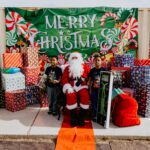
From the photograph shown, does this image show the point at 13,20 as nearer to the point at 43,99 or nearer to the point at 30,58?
the point at 30,58

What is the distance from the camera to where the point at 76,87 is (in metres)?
6.02

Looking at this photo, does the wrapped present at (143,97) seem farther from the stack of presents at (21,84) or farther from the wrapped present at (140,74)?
the stack of presents at (21,84)

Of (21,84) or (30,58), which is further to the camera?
(30,58)

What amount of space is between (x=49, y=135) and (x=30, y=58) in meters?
2.99

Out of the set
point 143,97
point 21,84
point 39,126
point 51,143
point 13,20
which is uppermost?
point 13,20

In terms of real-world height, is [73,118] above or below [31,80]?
below

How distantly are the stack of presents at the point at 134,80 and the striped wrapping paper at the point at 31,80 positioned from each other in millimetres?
2165

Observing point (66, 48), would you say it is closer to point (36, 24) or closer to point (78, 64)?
point (36, 24)

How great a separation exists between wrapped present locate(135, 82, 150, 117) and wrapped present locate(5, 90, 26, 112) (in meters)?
2.86

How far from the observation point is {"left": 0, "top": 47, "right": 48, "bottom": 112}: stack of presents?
6840 millimetres

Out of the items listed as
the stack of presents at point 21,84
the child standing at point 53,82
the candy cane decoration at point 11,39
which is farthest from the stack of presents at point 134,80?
the candy cane decoration at point 11,39

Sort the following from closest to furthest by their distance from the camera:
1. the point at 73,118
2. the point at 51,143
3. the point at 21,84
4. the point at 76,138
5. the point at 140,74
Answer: the point at 51,143
the point at 76,138
the point at 73,118
the point at 140,74
the point at 21,84

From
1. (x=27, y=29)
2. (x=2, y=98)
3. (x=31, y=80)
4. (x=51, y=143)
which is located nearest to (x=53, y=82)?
(x=31, y=80)

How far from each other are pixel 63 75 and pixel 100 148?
6.66ft
